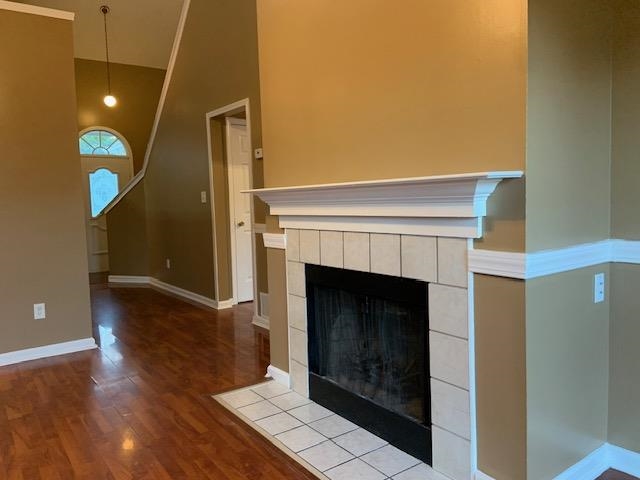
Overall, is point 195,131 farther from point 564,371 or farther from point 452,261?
point 564,371

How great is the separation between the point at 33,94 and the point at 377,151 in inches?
114

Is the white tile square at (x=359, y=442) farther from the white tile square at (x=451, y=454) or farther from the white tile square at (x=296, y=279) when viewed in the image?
the white tile square at (x=296, y=279)

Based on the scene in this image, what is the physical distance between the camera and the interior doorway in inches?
306

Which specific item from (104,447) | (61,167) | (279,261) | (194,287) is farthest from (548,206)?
(194,287)

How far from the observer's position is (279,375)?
3.03 meters

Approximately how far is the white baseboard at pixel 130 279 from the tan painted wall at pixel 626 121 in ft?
19.2

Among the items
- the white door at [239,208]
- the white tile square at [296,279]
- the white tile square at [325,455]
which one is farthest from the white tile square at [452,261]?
the white door at [239,208]

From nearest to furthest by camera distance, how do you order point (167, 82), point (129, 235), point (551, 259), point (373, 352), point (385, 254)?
point (551, 259), point (385, 254), point (373, 352), point (167, 82), point (129, 235)

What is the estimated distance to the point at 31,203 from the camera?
370 cm

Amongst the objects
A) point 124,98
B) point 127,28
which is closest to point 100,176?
point 124,98

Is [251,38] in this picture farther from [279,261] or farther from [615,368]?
[615,368]

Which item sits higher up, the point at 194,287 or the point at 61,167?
the point at 61,167

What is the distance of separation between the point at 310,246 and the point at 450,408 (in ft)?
3.65

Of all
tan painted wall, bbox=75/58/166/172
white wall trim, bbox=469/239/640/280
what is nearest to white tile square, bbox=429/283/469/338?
white wall trim, bbox=469/239/640/280
